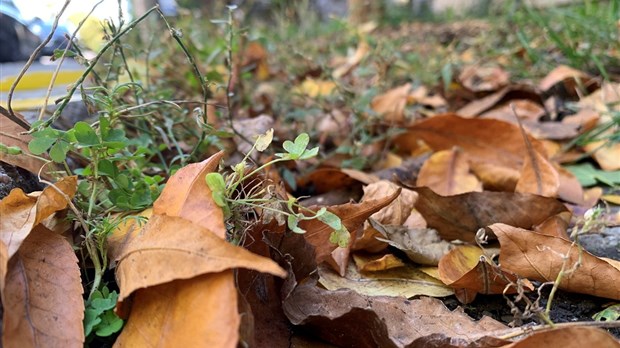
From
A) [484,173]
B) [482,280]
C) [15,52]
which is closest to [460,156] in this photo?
[484,173]

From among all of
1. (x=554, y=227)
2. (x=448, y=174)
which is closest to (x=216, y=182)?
(x=554, y=227)

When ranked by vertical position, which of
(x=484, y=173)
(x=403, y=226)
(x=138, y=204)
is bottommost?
(x=484, y=173)

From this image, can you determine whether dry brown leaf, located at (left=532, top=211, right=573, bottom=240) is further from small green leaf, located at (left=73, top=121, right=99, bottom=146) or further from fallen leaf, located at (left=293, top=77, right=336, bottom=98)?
fallen leaf, located at (left=293, top=77, right=336, bottom=98)

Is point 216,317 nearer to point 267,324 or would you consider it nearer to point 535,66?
point 267,324

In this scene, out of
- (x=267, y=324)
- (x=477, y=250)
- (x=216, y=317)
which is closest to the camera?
(x=216, y=317)

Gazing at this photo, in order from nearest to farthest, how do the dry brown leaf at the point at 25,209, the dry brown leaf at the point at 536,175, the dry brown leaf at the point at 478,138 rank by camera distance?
the dry brown leaf at the point at 25,209 → the dry brown leaf at the point at 536,175 → the dry brown leaf at the point at 478,138

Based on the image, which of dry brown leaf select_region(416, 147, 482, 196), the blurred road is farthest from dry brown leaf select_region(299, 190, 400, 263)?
the blurred road

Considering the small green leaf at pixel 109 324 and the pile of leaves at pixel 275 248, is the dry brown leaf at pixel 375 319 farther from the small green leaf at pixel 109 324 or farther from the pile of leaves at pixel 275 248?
the small green leaf at pixel 109 324

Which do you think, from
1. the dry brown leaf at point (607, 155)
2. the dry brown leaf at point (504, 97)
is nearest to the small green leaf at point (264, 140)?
the dry brown leaf at point (607, 155)
